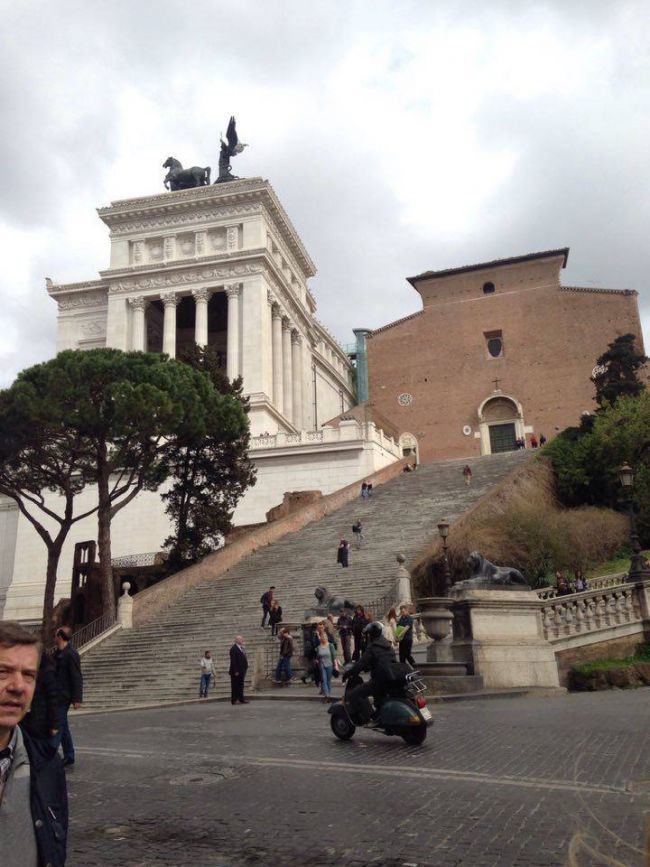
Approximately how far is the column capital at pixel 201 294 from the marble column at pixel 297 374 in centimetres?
744

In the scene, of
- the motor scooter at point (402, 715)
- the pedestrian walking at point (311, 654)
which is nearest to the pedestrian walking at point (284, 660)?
the pedestrian walking at point (311, 654)

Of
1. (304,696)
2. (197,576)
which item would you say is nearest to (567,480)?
(197,576)

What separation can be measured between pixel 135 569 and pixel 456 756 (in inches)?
Answer: 945

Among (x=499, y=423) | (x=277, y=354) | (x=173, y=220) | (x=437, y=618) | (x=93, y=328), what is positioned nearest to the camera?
(x=437, y=618)

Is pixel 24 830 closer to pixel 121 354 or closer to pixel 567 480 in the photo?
pixel 121 354

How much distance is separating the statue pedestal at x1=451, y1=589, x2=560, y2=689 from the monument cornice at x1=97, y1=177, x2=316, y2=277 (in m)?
40.9

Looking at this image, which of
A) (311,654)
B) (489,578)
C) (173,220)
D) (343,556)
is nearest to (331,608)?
(311,654)

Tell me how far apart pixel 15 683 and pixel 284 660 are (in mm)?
A: 14063

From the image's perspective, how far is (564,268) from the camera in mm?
53250

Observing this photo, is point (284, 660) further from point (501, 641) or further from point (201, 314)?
point (201, 314)

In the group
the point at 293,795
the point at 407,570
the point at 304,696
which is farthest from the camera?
the point at 407,570

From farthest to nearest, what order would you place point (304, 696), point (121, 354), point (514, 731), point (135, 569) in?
point (135, 569)
point (121, 354)
point (304, 696)
point (514, 731)

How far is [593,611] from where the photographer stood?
46.6 feet

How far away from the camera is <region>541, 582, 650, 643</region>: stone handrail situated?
13.5 m
